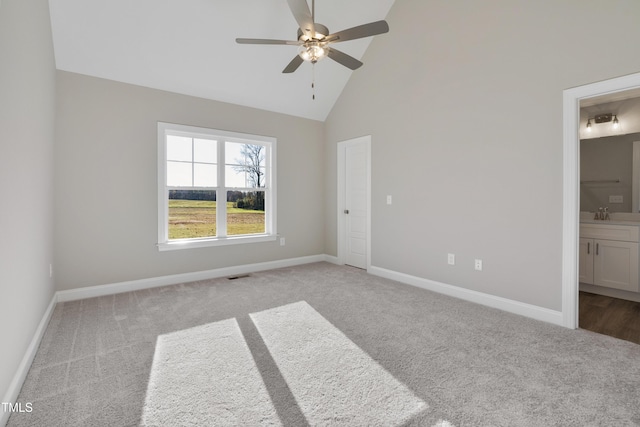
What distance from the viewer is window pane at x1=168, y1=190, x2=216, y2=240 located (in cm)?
415

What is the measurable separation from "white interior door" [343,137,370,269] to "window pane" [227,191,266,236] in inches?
58.4

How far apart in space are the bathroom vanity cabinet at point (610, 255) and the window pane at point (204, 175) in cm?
490

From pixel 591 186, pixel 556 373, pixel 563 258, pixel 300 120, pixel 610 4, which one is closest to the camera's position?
pixel 556 373

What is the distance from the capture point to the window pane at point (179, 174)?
4.04 metres

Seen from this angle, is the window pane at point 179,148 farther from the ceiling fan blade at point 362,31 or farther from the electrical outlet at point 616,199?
the electrical outlet at point 616,199

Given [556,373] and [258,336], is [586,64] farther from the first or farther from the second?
[258,336]

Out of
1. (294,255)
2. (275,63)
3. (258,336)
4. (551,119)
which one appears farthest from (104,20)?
(551,119)

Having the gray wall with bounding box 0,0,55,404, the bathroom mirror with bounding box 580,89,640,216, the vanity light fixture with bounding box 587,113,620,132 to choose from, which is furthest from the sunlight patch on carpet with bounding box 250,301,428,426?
the vanity light fixture with bounding box 587,113,620,132

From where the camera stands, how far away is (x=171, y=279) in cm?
402

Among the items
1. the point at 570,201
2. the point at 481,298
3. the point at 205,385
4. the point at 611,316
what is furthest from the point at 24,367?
the point at 611,316

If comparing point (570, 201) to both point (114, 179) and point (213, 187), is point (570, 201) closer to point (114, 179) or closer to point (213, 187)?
point (213, 187)

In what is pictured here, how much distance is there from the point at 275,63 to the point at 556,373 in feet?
14.6

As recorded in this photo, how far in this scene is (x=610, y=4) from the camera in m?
2.39

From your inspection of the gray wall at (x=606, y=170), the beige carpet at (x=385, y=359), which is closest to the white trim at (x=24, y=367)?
the beige carpet at (x=385, y=359)
